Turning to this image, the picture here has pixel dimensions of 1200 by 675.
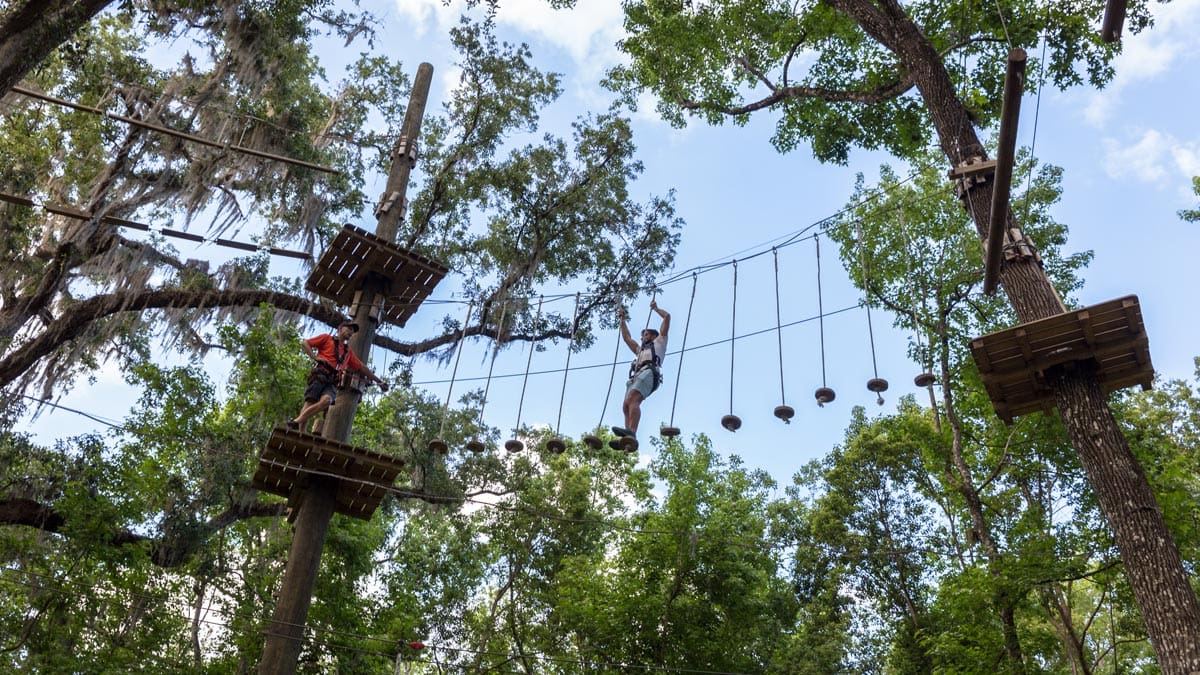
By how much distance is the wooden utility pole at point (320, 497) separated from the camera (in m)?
6.55

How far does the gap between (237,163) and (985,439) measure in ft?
38.6

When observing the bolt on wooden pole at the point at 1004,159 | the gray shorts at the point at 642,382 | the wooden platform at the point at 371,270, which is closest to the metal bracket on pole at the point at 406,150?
the wooden platform at the point at 371,270

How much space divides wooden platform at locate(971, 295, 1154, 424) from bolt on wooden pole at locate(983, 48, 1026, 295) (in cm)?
74

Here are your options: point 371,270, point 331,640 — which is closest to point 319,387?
point 371,270

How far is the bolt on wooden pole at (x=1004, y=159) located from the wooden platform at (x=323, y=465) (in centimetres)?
450

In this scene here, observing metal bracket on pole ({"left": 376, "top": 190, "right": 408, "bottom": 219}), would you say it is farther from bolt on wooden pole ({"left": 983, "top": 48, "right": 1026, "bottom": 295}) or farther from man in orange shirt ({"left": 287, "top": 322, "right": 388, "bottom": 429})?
bolt on wooden pole ({"left": 983, "top": 48, "right": 1026, "bottom": 295})

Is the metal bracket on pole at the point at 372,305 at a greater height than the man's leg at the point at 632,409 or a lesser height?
greater

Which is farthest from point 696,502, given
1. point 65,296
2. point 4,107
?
point 4,107

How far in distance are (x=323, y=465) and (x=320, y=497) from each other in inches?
16.1

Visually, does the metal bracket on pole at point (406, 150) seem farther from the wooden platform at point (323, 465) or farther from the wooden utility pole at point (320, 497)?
the wooden platform at point (323, 465)

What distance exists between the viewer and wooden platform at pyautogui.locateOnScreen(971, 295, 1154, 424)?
5742 millimetres

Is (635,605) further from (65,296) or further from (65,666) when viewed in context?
(65,296)

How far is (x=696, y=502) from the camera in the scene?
14961 mm

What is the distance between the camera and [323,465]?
700 cm
